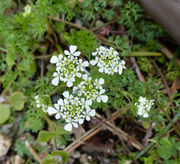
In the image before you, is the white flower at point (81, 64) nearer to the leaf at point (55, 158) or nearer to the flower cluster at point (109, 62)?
the flower cluster at point (109, 62)

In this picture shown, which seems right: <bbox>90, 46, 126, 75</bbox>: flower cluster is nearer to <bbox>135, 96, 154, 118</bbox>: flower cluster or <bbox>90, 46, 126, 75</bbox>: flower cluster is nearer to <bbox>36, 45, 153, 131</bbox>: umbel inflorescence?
<bbox>36, 45, 153, 131</bbox>: umbel inflorescence

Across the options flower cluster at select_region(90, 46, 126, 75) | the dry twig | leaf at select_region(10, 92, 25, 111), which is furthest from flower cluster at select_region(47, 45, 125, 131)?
the dry twig

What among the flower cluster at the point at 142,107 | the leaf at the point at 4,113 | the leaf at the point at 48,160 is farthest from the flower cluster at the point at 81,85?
the leaf at the point at 4,113

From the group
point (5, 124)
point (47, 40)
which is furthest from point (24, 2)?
point (5, 124)

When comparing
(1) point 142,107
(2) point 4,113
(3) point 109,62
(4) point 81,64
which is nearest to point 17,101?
(2) point 4,113

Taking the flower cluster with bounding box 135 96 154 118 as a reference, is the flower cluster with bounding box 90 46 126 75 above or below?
above
